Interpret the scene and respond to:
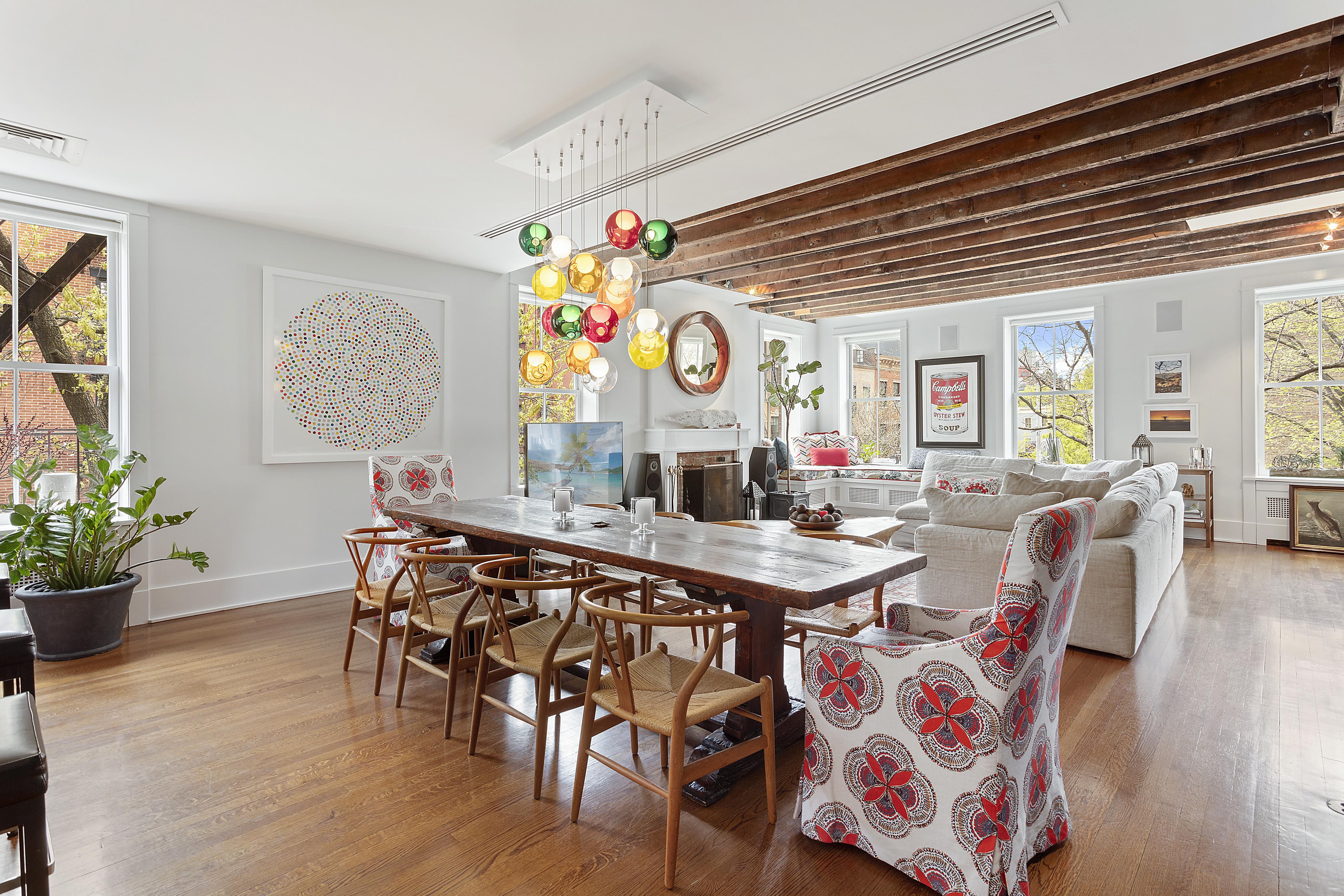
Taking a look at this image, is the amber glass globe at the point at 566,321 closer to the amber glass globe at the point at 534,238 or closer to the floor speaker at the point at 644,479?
the amber glass globe at the point at 534,238

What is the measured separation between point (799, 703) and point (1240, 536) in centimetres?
638

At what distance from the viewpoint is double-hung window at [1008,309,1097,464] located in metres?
7.64

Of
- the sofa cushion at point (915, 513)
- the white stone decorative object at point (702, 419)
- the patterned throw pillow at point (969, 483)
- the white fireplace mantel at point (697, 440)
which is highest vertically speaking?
the white stone decorative object at point (702, 419)

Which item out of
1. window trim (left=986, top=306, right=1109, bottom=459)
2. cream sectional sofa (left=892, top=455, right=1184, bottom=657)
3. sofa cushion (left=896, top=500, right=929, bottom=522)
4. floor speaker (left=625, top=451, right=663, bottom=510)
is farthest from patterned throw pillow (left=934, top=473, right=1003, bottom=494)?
floor speaker (left=625, top=451, right=663, bottom=510)

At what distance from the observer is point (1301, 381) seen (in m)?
6.55

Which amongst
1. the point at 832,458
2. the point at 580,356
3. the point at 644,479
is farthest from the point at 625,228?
the point at 832,458

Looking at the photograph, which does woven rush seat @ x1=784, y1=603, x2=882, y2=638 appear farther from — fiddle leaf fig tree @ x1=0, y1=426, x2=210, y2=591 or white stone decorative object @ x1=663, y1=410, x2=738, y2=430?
white stone decorative object @ x1=663, y1=410, x2=738, y2=430

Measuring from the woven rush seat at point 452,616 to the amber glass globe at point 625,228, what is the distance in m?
1.51

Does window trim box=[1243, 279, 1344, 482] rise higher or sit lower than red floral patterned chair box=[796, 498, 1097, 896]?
higher

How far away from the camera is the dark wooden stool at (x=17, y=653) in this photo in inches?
73.4

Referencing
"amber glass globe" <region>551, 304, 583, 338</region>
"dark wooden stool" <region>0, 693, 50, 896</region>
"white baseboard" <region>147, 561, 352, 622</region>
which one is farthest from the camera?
"white baseboard" <region>147, 561, 352, 622</region>

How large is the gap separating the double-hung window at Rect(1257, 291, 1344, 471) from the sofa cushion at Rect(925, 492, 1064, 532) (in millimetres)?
4705

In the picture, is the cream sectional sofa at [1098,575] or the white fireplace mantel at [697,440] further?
the white fireplace mantel at [697,440]

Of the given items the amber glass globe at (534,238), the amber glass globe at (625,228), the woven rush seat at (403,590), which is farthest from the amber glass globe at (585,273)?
the woven rush seat at (403,590)
